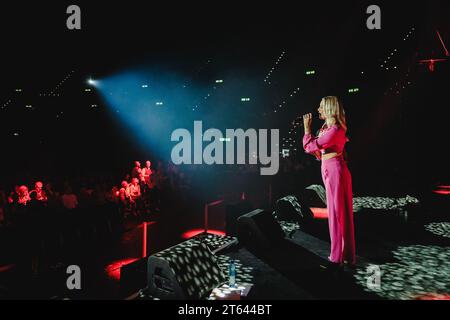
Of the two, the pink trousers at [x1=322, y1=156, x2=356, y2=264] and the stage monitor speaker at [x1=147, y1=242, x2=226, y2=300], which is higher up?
the pink trousers at [x1=322, y1=156, x2=356, y2=264]

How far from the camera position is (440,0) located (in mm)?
7242

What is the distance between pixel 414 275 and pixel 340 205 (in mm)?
1448

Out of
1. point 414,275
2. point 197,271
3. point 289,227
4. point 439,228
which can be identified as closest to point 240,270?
point 197,271

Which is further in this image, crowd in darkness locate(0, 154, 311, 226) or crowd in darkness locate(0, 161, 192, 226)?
crowd in darkness locate(0, 154, 311, 226)

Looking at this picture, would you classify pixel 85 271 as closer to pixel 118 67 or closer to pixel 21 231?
pixel 21 231

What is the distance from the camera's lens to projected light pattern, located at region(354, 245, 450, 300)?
4008 millimetres

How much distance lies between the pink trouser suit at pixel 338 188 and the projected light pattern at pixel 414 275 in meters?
0.47

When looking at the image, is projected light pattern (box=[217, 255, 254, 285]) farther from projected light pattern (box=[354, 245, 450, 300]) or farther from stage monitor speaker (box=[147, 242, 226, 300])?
projected light pattern (box=[354, 245, 450, 300])

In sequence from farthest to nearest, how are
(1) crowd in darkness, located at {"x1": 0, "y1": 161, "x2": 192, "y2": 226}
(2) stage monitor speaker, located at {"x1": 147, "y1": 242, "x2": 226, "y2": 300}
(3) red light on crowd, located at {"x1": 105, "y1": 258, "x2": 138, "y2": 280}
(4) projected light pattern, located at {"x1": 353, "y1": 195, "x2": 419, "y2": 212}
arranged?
(4) projected light pattern, located at {"x1": 353, "y1": 195, "x2": 419, "y2": 212} → (1) crowd in darkness, located at {"x1": 0, "y1": 161, "x2": 192, "y2": 226} → (3) red light on crowd, located at {"x1": 105, "y1": 258, "x2": 138, "y2": 280} → (2) stage monitor speaker, located at {"x1": 147, "y1": 242, "x2": 226, "y2": 300}

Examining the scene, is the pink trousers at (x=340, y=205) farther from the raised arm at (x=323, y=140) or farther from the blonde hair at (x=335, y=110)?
the blonde hair at (x=335, y=110)

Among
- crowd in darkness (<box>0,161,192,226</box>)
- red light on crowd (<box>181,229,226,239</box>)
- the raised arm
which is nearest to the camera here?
the raised arm

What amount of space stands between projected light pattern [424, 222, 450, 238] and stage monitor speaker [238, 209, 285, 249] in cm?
345

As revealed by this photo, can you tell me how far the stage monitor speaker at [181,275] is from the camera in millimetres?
3652
